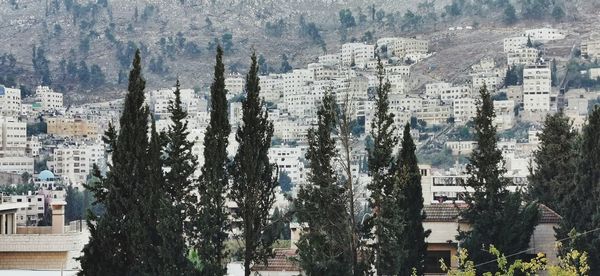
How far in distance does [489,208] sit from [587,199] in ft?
8.60

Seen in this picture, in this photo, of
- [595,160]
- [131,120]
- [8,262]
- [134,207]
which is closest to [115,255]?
[134,207]

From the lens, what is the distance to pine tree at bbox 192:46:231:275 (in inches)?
1129

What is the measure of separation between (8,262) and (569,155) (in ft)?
54.7

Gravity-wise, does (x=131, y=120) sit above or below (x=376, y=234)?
above

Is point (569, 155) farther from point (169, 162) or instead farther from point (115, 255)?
point (115, 255)

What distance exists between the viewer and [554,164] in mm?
42312

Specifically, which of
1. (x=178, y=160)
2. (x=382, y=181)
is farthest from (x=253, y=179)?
(x=382, y=181)

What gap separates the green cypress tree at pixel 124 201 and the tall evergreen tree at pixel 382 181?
5591 millimetres

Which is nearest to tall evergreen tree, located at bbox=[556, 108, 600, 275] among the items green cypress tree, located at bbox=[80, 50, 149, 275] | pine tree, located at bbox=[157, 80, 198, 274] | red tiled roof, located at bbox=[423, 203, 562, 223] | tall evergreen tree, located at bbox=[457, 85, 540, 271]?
red tiled roof, located at bbox=[423, 203, 562, 223]

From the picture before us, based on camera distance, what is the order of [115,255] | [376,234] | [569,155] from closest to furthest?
[115,255] < [376,234] < [569,155]

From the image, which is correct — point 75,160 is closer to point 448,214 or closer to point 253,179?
point 448,214

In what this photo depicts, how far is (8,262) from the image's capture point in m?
33.2

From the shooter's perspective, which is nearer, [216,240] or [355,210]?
[216,240]

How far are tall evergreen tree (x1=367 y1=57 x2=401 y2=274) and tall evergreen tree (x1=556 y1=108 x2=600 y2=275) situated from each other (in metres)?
5.41
